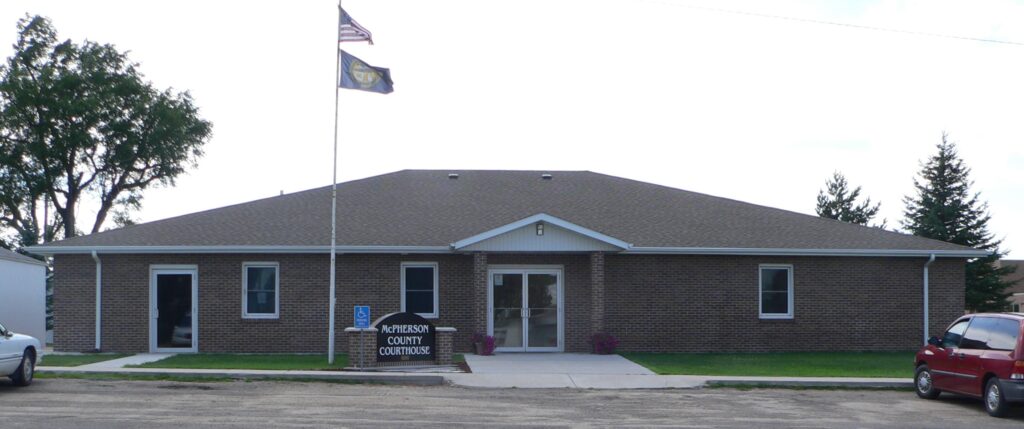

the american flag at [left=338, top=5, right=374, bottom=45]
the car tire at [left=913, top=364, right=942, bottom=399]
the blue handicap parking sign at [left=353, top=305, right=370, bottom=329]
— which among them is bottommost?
the car tire at [left=913, top=364, right=942, bottom=399]

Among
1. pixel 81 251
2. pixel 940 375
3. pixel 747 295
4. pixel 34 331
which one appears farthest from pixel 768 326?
pixel 34 331

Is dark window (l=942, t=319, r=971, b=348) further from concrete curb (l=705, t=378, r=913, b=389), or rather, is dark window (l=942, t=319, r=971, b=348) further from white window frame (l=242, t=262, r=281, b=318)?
white window frame (l=242, t=262, r=281, b=318)

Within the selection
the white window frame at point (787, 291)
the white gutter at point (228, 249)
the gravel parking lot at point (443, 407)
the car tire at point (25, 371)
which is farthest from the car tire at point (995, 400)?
the car tire at point (25, 371)

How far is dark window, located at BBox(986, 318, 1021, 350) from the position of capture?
1560 centimetres

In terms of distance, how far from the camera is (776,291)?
2630 centimetres

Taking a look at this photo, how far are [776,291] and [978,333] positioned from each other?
9.66 m

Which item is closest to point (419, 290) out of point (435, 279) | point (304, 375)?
point (435, 279)

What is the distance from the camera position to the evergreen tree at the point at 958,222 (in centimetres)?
4738

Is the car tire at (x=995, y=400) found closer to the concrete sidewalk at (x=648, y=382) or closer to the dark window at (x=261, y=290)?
the concrete sidewalk at (x=648, y=382)

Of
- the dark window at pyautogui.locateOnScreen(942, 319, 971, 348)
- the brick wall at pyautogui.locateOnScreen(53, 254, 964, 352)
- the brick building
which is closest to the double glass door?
the brick building

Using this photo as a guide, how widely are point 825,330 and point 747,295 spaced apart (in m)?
2.19

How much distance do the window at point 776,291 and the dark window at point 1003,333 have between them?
979cm

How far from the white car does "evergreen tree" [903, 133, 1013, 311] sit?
39313 mm

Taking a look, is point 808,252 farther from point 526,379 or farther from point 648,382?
point 526,379
